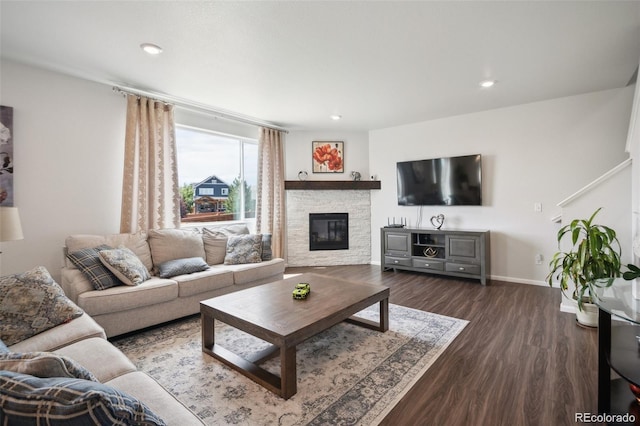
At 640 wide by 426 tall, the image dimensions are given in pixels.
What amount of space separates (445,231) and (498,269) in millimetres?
984

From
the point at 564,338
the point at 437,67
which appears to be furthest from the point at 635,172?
the point at 437,67

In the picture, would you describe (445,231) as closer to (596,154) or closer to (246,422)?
(596,154)

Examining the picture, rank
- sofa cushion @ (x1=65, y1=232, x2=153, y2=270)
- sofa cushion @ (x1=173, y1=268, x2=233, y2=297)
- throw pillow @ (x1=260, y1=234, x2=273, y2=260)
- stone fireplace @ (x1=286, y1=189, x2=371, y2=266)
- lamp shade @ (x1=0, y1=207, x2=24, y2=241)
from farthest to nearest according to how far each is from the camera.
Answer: stone fireplace @ (x1=286, y1=189, x2=371, y2=266) < throw pillow @ (x1=260, y1=234, x2=273, y2=260) < sofa cushion @ (x1=173, y1=268, x2=233, y2=297) < sofa cushion @ (x1=65, y1=232, x2=153, y2=270) < lamp shade @ (x1=0, y1=207, x2=24, y2=241)

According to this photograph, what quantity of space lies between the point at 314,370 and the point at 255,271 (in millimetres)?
A: 1728

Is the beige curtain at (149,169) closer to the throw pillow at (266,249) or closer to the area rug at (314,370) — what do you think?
the throw pillow at (266,249)

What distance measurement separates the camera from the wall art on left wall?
281 cm

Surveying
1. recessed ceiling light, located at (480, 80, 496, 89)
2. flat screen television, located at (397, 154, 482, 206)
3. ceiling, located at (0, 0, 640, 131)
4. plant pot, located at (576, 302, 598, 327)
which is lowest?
plant pot, located at (576, 302, 598, 327)

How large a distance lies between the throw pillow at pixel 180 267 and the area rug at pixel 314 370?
0.51 m

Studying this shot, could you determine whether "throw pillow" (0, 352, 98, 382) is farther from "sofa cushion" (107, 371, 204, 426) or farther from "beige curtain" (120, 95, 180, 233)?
"beige curtain" (120, 95, 180, 233)

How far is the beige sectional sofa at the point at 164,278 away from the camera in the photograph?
2.57m

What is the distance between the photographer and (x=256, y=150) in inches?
214

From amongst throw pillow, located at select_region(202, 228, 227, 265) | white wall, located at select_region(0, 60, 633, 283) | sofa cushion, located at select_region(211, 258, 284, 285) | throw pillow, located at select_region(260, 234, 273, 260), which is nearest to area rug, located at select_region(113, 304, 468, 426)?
sofa cushion, located at select_region(211, 258, 284, 285)

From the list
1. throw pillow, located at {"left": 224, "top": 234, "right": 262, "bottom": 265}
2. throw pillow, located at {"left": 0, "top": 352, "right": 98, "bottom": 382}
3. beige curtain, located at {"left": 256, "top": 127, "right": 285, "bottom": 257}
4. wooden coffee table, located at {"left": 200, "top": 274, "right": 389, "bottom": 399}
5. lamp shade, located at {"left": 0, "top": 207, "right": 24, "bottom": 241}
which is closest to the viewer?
throw pillow, located at {"left": 0, "top": 352, "right": 98, "bottom": 382}

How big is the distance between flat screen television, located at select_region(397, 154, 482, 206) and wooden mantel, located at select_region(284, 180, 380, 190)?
0.60 meters
